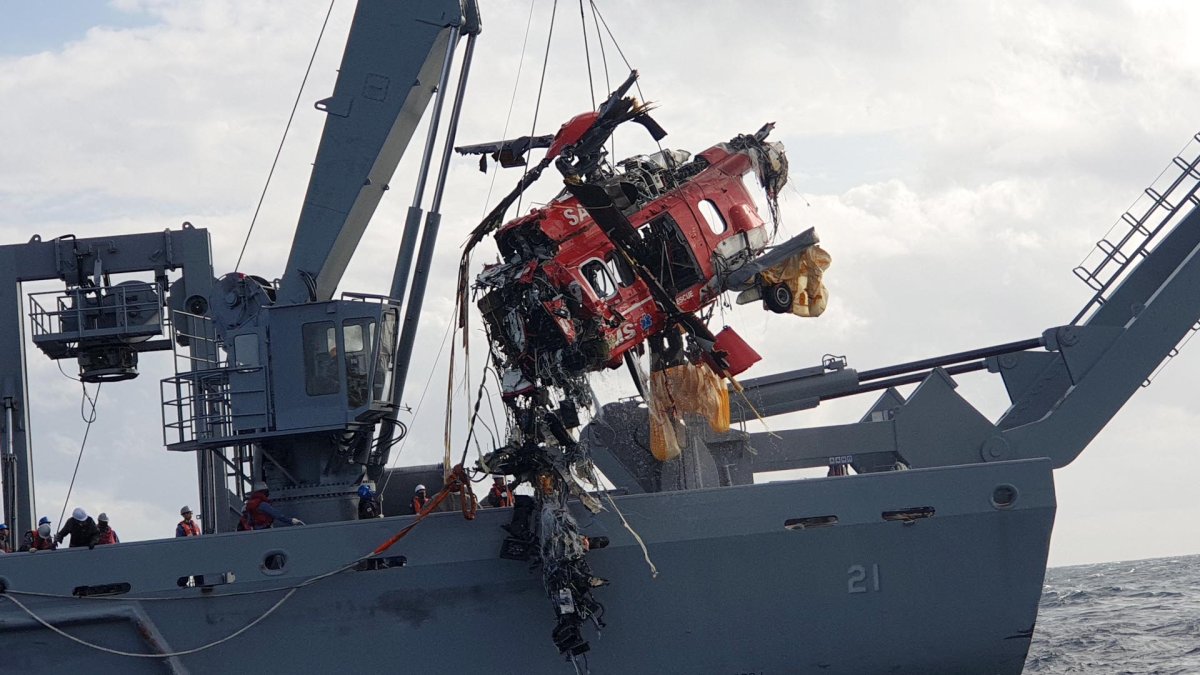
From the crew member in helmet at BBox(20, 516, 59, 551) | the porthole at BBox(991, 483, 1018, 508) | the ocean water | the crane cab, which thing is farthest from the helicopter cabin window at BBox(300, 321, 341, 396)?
the ocean water

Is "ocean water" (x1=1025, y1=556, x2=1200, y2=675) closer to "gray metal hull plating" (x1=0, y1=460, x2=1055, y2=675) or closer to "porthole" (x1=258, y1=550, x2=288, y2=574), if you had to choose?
"gray metal hull plating" (x1=0, y1=460, x2=1055, y2=675)

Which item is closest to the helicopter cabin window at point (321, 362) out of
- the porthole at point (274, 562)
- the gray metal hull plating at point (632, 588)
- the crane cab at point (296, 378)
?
the crane cab at point (296, 378)

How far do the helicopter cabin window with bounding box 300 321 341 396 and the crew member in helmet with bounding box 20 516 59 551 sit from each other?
11.0ft

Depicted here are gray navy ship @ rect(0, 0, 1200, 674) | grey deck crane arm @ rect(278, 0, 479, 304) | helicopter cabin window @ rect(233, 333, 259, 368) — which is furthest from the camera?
grey deck crane arm @ rect(278, 0, 479, 304)

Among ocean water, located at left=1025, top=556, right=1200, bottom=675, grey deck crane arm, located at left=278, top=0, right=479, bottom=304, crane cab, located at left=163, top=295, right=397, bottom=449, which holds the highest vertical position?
grey deck crane arm, located at left=278, top=0, right=479, bottom=304

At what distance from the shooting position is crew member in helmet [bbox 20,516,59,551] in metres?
15.9

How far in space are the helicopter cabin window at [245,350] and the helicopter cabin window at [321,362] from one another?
24.0 inches

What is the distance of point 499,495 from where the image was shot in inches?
658

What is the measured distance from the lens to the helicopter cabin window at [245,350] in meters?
16.4

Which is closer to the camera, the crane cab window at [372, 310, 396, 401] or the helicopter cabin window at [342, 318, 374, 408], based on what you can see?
the helicopter cabin window at [342, 318, 374, 408]

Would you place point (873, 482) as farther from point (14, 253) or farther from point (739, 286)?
point (14, 253)

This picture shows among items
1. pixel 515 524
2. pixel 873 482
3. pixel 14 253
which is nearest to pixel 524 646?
pixel 515 524

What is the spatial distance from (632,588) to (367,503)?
10.8ft

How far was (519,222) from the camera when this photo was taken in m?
15.0
